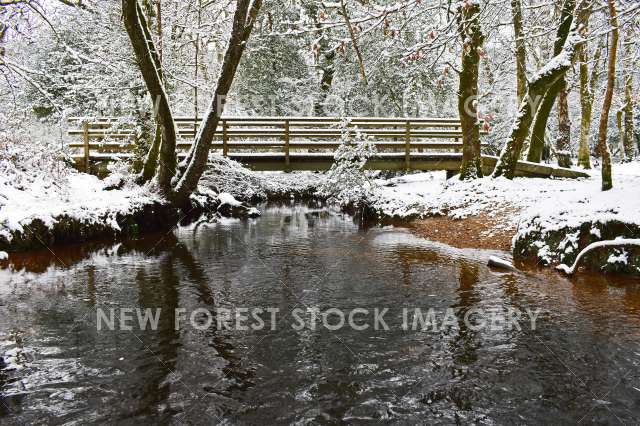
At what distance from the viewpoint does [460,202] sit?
12.8 m

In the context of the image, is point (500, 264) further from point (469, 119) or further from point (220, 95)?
point (220, 95)

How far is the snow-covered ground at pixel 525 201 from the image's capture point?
8.01 meters

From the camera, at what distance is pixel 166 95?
11914 mm

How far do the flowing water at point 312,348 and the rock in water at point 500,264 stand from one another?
0.35 metres

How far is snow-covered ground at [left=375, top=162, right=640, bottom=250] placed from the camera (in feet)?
26.3

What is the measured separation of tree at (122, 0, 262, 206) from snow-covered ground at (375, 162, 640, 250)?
5.82 metres

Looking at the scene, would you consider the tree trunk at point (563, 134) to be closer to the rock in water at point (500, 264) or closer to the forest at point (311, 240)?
the forest at point (311, 240)

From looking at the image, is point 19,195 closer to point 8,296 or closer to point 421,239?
point 8,296

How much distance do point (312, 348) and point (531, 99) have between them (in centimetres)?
1065

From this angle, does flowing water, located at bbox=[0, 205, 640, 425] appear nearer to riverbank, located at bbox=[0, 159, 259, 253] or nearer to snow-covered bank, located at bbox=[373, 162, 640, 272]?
snow-covered bank, located at bbox=[373, 162, 640, 272]

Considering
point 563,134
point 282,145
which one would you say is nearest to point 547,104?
point 563,134

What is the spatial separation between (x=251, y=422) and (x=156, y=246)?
7.29 meters

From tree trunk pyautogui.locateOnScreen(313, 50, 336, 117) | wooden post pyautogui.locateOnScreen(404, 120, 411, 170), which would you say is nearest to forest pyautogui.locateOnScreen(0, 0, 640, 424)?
wooden post pyautogui.locateOnScreen(404, 120, 411, 170)

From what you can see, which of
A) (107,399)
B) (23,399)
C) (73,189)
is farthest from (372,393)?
(73,189)
